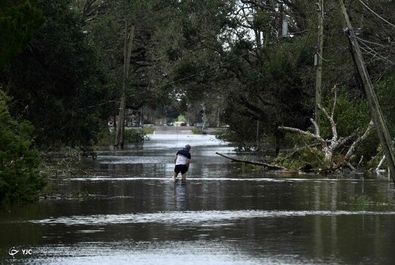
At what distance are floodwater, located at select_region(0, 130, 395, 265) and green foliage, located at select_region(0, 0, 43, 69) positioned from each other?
3918mm

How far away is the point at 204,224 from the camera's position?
634 inches

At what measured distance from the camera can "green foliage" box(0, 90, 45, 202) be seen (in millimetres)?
19281

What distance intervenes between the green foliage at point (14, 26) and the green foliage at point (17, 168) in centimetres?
138

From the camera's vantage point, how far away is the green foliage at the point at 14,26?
2038cm

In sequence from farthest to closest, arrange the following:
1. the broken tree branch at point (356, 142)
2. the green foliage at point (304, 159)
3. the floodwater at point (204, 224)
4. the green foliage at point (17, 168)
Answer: the green foliage at point (304, 159) → the broken tree branch at point (356, 142) → the green foliage at point (17, 168) → the floodwater at point (204, 224)

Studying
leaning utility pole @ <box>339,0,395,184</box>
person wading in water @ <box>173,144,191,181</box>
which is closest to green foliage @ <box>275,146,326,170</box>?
person wading in water @ <box>173,144,191,181</box>

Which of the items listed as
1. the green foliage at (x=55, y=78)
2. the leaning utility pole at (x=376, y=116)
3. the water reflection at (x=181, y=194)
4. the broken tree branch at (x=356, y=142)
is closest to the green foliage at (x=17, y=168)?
the water reflection at (x=181, y=194)

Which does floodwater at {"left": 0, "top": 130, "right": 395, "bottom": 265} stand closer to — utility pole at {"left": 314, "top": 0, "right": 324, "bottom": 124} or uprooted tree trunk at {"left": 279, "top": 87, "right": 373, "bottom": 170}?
uprooted tree trunk at {"left": 279, "top": 87, "right": 373, "bottom": 170}

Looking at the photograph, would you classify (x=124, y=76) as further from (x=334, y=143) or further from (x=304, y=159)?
(x=334, y=143)

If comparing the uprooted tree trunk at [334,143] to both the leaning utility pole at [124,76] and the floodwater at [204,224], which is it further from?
the leaning utility pole at [124,76]

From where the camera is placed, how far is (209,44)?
5369cm

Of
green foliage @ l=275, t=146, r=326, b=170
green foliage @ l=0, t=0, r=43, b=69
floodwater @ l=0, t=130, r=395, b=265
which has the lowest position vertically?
floodwater @ l=0, t=130, r=395, b=265

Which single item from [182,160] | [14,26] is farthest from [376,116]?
[182,160]

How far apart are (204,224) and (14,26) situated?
7.73 meters
